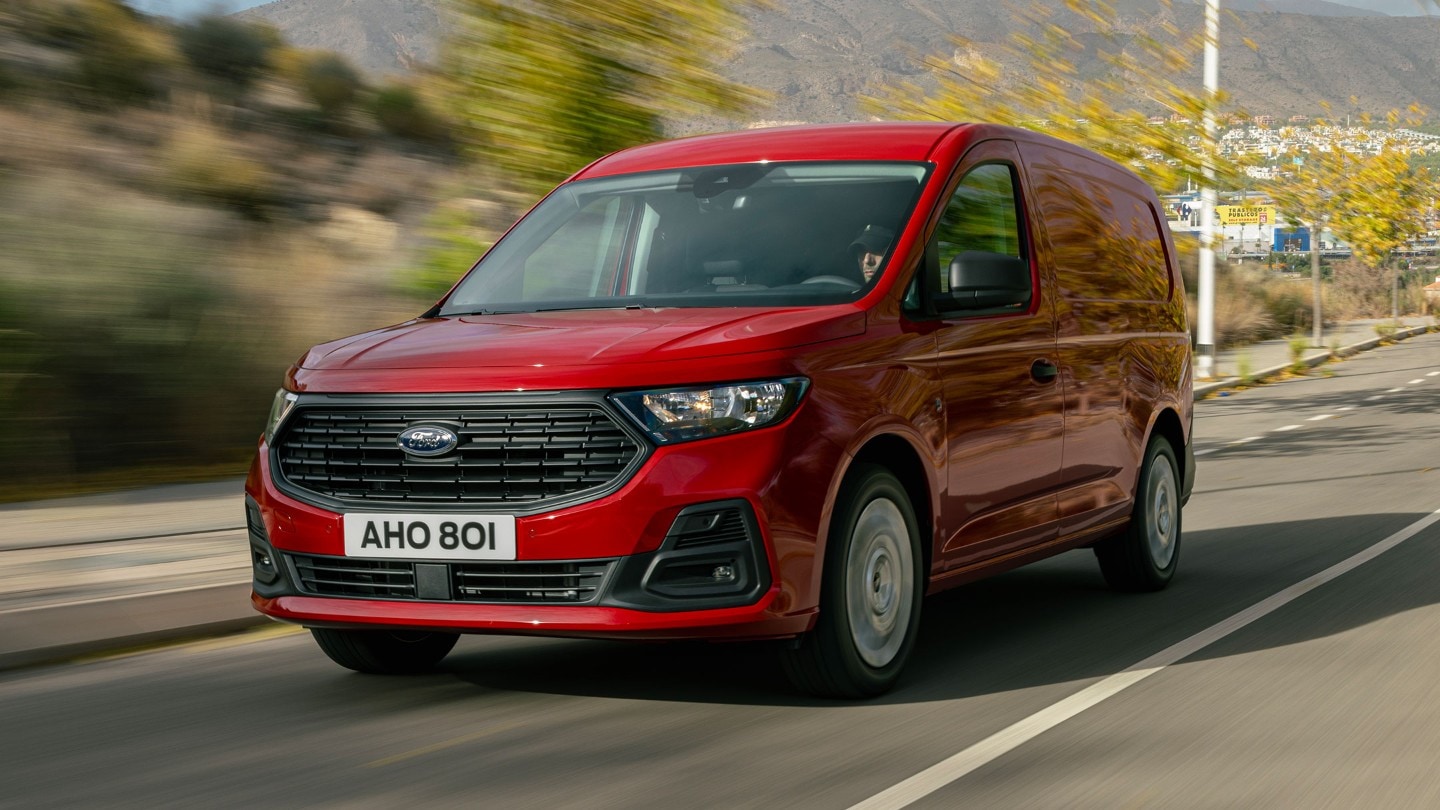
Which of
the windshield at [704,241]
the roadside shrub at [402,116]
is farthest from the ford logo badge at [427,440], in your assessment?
the roadside shrub at [402,116]

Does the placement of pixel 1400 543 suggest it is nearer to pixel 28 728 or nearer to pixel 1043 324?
pixel 1043 324

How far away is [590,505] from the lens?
16.6ft

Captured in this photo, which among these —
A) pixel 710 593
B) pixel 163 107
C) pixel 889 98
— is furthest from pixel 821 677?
pixel 163 107

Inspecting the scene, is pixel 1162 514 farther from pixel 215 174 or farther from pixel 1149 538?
pixel 215 174

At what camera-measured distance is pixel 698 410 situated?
510cm

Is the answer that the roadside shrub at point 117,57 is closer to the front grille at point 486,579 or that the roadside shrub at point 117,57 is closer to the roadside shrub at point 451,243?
the roadside shrub at point 451,243

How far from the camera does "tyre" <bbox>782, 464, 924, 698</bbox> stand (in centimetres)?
540

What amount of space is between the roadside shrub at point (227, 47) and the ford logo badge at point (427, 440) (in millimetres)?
27062

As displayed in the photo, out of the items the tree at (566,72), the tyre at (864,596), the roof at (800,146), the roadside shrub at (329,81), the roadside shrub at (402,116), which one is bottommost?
the tyre at (864,596)

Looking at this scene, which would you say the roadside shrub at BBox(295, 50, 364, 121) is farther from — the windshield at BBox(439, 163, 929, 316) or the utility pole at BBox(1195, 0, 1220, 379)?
the windshield at BBox(439, 163, 929, 316)

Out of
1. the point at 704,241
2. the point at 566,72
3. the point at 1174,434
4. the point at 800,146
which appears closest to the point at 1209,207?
the point at 566,72

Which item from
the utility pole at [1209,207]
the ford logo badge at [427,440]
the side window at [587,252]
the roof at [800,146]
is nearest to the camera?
the ford logo badge at [427,440]

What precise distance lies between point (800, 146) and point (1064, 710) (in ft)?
7.65

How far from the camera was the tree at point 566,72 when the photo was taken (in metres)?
11.5
